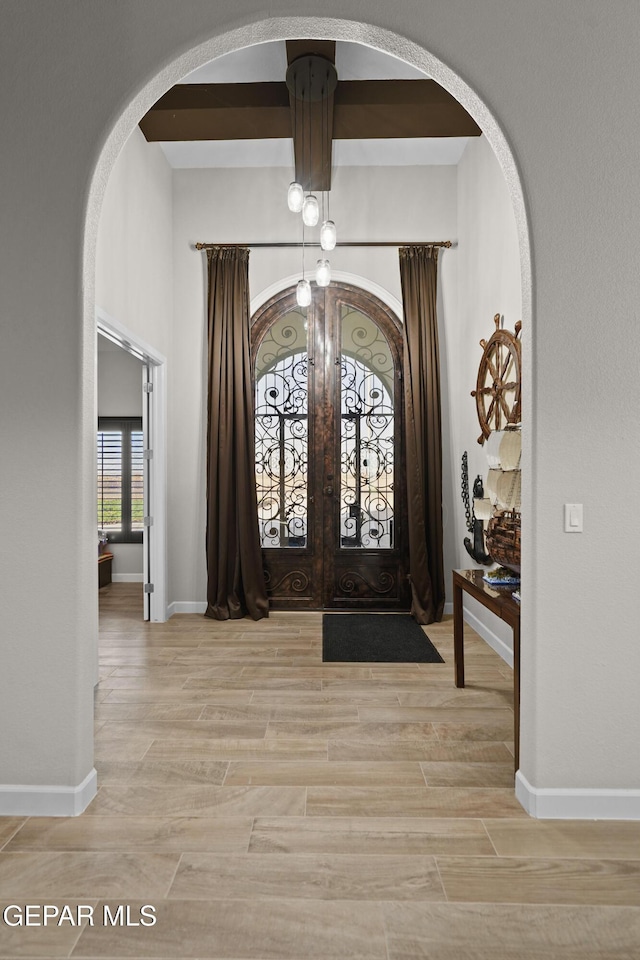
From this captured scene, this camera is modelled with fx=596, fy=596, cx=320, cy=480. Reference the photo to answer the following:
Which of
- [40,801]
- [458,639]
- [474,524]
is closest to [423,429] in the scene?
[474,524]

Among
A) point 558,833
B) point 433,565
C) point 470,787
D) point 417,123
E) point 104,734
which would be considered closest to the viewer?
point 558,833

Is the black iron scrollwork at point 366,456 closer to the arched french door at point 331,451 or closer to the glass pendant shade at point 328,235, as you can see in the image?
the arched french door at point 331,451

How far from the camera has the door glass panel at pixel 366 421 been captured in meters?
5.12

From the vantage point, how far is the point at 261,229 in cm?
508

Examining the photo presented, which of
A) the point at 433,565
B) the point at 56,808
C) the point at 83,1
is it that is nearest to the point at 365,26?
the point at 83,1

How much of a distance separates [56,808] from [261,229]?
4.46 m

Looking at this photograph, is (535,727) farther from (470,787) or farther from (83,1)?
(83,1)

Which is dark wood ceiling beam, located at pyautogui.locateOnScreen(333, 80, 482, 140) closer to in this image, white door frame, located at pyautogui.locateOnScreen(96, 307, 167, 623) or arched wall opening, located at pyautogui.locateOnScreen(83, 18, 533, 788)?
arched wall opening, located at pyautogui.locateOnScreen(83, 18, 533, 788)

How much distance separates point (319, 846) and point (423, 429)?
11.5ft

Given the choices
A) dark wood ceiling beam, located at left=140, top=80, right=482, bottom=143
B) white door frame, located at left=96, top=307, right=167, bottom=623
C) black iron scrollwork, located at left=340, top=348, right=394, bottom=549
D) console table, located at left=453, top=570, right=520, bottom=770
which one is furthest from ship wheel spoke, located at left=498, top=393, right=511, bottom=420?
white door frame, located at left=96, top=307, right=167, bottom=623

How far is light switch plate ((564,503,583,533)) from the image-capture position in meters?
2.09

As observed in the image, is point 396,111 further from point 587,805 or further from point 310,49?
point 587,805

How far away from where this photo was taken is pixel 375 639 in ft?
14.2

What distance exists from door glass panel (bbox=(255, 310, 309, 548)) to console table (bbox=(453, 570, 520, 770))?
6.84 feet
